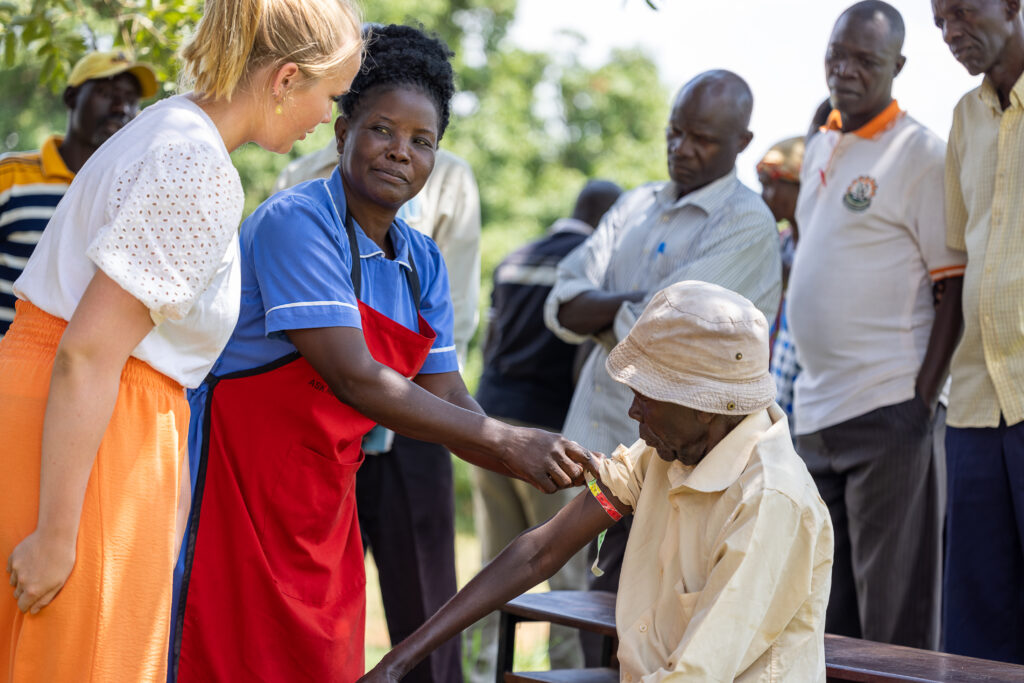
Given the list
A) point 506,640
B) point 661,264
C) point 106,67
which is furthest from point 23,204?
point 506,640

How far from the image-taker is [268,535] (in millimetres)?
2598

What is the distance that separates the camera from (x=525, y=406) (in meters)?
5.51

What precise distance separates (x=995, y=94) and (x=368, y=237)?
2.16m

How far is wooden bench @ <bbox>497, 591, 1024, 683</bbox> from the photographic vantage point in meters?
2.69

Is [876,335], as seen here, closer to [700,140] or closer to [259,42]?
[700,140]

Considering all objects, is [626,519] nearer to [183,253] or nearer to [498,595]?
[498,595]

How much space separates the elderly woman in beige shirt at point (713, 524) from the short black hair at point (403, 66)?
104 centimetres

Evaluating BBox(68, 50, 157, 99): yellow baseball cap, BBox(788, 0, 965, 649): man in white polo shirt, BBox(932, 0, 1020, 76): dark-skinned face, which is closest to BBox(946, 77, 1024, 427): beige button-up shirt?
BBox(932, 0, 1020, 76): dark-skinned face

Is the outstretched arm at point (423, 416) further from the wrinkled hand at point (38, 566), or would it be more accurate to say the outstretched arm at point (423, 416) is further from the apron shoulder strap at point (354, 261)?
the wrinkled hand at point (38, 566)

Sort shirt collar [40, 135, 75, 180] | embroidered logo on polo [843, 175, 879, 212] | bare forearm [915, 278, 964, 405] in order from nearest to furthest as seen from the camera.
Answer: bare forearm [915, 278, 964, 405], embroidered logo on polo [843, 175, 879, 212], shirt collar [40, 135, 75, 180]

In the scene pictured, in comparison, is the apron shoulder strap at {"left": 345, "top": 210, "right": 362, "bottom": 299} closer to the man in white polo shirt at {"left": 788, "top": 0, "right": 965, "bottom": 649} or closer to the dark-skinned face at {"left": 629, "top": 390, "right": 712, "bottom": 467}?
the dark-skinned face at {"left": 629, "top": 390, "right": 712, "bottom": 467}

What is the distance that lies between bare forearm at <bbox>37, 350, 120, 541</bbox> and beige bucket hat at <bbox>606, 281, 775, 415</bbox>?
1035mm

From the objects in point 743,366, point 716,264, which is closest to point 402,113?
point 743,366

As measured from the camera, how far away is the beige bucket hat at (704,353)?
2.24m
